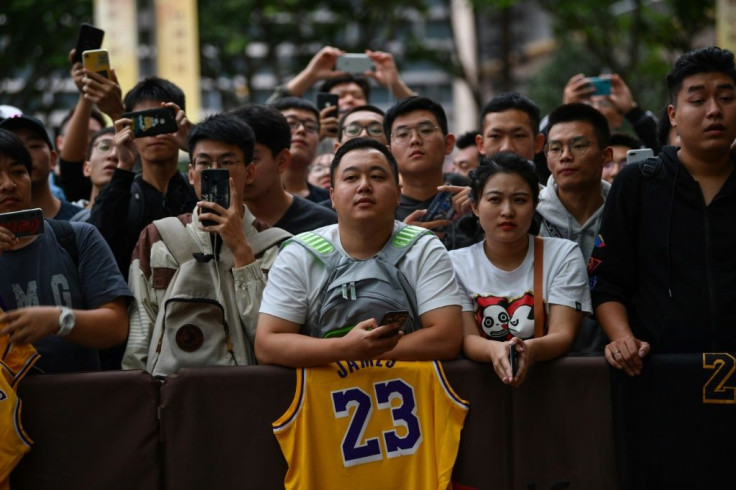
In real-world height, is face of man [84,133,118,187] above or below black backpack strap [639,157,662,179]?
above

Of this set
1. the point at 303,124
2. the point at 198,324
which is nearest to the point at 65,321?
the point at 198,324

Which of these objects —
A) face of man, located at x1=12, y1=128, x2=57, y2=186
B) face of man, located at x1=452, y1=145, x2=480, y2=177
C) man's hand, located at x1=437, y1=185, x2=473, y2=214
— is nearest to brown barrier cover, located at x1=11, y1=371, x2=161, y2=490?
face of man, located at x1=12, y1=128, x2=57, y2=186

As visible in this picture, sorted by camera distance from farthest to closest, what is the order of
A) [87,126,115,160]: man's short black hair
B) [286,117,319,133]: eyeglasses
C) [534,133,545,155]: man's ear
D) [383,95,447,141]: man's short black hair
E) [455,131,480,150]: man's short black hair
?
[455,131,480,150]: man's short black hair → [286,117,319,133]: eyeglasses → [87,126,115,160]: man's short black hair → [534,133,545,155]: man's ear → [383,95,447,141]: man's short black hair

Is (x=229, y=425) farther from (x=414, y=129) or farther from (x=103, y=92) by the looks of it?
(x=103, y=92)

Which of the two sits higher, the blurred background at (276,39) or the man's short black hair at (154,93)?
the blurred background at (276,39)

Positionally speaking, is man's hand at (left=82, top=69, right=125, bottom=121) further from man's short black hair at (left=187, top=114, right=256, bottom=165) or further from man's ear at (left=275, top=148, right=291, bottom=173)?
man's ear at (left=275, top=148, right=291, bottom=173)

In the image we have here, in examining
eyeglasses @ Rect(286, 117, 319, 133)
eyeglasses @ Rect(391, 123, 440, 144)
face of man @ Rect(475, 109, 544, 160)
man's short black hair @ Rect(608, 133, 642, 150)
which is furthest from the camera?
man's short black hair @ Rect(608, 133, 642, 150)

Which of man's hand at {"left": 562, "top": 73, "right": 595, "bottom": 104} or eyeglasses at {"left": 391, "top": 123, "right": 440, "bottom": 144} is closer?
eyeglasses at {"left": 391, "top": 123, "right": 440, "bottom": 144}

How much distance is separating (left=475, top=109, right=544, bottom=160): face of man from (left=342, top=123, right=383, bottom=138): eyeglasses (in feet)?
2.59

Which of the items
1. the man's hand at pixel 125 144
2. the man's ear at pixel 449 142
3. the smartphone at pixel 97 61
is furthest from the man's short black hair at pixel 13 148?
the man's ear at pixel 449 142

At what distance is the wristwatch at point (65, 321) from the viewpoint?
4.63 m

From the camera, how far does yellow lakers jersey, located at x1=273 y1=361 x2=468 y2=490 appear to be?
4.59m

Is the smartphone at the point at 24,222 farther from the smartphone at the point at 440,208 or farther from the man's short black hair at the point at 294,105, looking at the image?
the man's short black hair at the point at 294,105

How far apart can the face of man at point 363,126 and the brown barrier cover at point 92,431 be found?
289 cm
